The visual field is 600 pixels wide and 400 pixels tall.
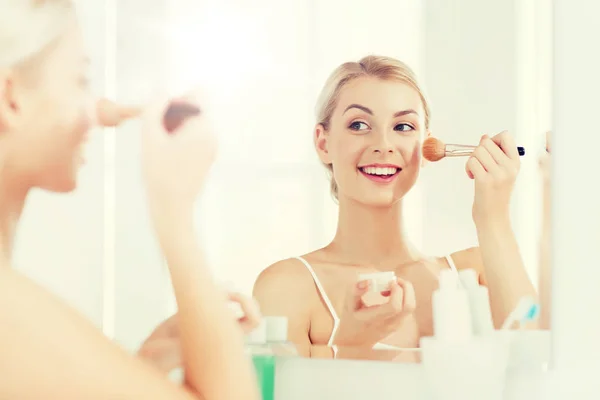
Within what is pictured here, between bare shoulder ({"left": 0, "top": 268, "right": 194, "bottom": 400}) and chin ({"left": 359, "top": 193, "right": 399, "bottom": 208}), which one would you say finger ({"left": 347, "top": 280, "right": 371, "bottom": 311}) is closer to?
chin ({"left": 359, "top": 193, "right": 399, "bottom": 208})

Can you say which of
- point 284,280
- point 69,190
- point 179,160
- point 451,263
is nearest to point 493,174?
point 451,263

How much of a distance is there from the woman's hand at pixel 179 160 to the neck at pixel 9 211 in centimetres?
22

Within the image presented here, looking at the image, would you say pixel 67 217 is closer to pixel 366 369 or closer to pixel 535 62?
pixel 366 369

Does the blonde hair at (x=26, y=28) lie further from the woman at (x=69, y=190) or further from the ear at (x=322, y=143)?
the ear at (x=322, y=143)

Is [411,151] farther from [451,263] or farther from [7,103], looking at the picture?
[7,103]

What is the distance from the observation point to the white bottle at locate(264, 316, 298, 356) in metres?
1.14

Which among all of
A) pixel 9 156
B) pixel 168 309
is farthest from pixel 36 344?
pixel 9 156

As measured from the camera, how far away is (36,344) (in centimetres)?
115

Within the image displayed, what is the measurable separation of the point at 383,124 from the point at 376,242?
17 centimetres

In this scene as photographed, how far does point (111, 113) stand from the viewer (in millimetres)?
1277

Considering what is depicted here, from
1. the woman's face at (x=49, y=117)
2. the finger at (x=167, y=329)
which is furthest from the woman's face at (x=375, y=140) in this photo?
the woman's face at (x=49, y=117)

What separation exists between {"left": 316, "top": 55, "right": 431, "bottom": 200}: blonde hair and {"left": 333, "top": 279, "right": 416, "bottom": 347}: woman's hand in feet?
0.51

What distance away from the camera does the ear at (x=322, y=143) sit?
113 centimetres

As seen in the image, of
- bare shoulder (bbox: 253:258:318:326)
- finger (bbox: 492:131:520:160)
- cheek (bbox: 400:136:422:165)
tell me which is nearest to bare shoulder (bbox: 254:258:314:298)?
bare shoulder (bbox: 253:258:318:326)
